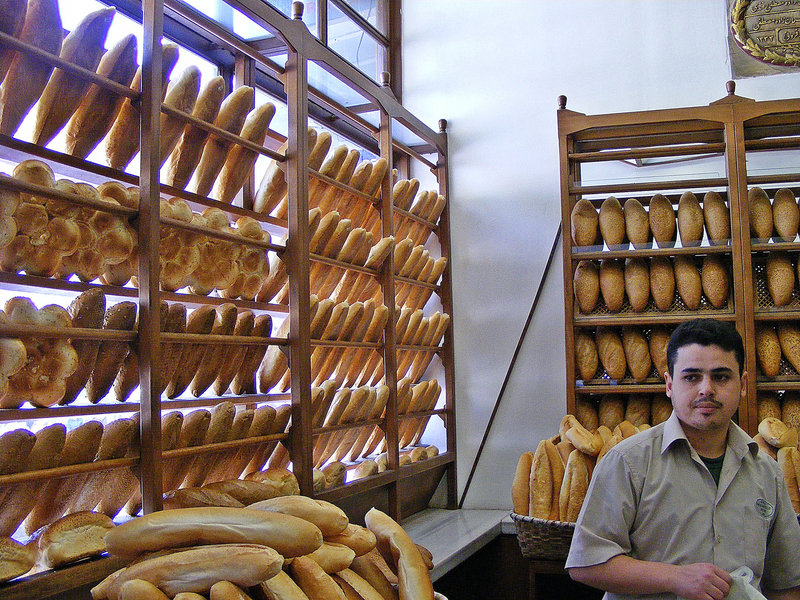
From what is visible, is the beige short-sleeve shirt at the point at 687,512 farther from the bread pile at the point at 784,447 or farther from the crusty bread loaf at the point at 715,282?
the crusty bread loaf at the point at 715,282

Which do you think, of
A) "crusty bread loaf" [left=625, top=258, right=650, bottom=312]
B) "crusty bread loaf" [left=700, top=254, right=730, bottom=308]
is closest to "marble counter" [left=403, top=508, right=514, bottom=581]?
"crusty bread loaf" [left=625, top=258, right=650, bottom=312]

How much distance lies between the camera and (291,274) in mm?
2879

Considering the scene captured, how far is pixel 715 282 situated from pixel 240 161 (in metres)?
2.18

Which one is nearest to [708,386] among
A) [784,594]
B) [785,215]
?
[784,594]

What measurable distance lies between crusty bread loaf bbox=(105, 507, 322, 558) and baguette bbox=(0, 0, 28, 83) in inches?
48.3

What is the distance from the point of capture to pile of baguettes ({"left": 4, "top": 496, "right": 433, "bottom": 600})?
1.17 meters

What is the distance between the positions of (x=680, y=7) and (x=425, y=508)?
300 cm

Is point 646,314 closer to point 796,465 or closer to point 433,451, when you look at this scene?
point 796,465

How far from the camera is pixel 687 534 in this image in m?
1.99

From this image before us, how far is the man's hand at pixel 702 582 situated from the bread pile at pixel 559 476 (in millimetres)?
1240

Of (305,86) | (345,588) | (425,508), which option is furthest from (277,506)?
(425,508)

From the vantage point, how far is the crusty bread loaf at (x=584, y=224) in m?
3.81

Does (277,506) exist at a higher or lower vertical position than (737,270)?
lower

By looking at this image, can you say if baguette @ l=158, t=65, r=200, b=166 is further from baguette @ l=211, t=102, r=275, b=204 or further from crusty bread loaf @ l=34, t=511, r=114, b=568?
crusty bread loaf @ l=34, t=511, r=114, b=568
